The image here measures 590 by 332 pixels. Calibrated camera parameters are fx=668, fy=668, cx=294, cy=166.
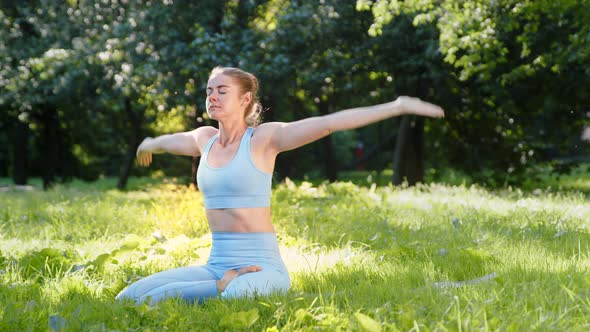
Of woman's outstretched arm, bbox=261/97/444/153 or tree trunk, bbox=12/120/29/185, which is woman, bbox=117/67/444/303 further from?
tree trunk, bbox=12/120/29/185

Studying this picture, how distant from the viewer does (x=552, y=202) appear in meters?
9.04

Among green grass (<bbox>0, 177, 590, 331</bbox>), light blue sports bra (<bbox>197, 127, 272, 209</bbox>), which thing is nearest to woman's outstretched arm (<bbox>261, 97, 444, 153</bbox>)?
light blue sports bra (<bbox>197, 127, 272, 209</bbox>)

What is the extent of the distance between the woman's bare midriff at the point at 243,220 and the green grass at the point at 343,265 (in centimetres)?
51

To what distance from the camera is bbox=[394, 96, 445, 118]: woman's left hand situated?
4.00 metres

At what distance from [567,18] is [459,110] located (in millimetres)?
4620

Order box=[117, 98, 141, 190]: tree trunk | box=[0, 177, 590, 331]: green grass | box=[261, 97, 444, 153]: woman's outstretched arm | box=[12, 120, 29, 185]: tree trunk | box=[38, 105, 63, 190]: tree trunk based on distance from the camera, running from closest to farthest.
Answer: box=[0, 177, 590, 331]: green grass
box=[261, 97, 444, 153]: woman's outstretched arm
box=[117, 98, 141, 190]: tree trunk
box=[38, 105, 63, 190]: tree trunk
box=[12, 120, 29, 185]: tree trunk

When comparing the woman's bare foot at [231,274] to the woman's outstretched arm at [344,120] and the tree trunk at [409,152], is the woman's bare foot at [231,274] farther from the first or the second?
the tree trunk at [409,152]

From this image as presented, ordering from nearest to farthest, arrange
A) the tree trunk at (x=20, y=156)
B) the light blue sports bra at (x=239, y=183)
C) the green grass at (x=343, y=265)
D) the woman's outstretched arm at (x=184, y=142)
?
the green grass at (x=343, y=265)
the light blue sports bra at (x=239, y=183)
the woman's outstretched arm at (x=184, y=142)
the tree trunk at (x=20, y=156)

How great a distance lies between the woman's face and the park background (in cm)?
133

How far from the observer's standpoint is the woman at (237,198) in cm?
434

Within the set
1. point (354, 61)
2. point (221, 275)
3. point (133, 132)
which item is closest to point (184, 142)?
point (221, 275)

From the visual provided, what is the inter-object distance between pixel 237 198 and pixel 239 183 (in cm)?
11

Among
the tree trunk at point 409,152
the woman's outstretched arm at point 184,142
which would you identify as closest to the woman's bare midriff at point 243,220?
the woman's outstretched arm at point 184,142

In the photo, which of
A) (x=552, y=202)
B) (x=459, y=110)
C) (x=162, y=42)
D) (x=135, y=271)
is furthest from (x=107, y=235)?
(x=459, y=110)
